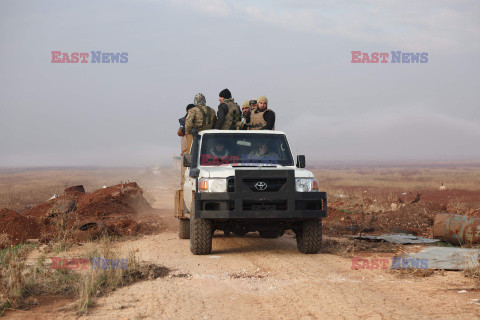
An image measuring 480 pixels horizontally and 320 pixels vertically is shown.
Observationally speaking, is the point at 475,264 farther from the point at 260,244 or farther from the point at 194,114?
the point at 194,114

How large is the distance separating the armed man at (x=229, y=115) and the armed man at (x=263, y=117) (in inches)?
14.0

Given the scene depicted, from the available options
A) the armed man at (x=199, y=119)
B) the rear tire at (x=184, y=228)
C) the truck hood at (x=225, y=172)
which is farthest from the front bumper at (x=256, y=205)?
the rear tire at (x=184, y=228)

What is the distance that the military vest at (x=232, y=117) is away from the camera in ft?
34.4

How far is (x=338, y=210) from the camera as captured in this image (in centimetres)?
1708

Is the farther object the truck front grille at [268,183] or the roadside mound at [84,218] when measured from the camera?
the roadside mound at [84,218]

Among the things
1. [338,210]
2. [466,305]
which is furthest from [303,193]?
[338,210]

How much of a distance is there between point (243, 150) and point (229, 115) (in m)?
1.40

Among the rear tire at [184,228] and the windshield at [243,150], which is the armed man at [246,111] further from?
the rear tire at [184,228]

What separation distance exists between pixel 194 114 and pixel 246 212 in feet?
10.4

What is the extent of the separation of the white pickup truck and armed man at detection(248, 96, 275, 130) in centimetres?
121

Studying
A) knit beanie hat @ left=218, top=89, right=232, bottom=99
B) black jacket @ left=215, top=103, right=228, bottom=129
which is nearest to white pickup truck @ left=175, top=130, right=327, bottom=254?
black jacket @ left=215, top=103, right=228, bottom=129

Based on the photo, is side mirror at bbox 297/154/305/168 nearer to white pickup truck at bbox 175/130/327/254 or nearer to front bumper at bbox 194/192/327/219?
white pickup truck at bbox 175/130/327/254

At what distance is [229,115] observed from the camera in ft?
34.4

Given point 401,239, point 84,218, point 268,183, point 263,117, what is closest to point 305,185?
point 268,183
